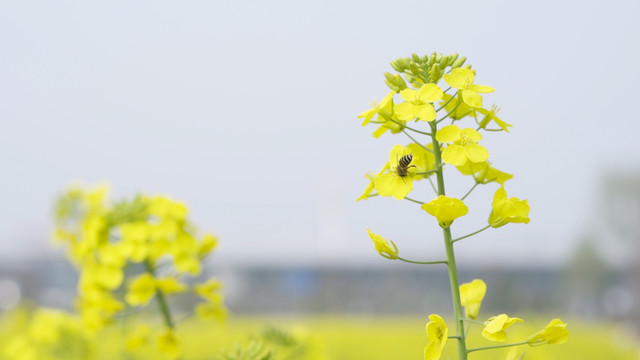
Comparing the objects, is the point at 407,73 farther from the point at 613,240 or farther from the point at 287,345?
the point at 613,240

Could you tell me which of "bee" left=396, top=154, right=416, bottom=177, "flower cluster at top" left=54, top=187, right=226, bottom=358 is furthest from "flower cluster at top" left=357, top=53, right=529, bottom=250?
"flower cluster at top" left=54, top=187, right=226, bottom=358

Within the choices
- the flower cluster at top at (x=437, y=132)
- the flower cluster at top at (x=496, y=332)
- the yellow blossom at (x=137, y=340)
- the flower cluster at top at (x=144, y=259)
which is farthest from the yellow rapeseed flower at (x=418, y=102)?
the yellow blossom at (x=137, y=340)

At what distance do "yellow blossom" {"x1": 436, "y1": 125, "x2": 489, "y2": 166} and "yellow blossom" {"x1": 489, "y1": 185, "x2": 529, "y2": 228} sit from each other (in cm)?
8

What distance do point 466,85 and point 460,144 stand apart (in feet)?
0.36

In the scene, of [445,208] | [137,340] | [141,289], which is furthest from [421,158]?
[137,340]

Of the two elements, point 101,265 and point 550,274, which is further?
point 550,274

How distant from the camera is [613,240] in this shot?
26.0 metres

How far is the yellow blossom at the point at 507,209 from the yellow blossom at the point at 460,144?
0.25 feet

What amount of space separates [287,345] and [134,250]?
0.45 meters

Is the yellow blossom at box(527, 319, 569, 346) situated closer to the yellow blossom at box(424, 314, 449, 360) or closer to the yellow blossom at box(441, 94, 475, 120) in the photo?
the yellow blossom at box(424, 314, 449, 360)

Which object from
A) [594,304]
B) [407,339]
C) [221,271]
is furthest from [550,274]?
[407,339]

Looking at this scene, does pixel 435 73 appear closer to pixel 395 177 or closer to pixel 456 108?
pixel 456 108

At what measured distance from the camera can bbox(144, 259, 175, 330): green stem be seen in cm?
152

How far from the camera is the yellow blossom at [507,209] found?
95 centimetres
